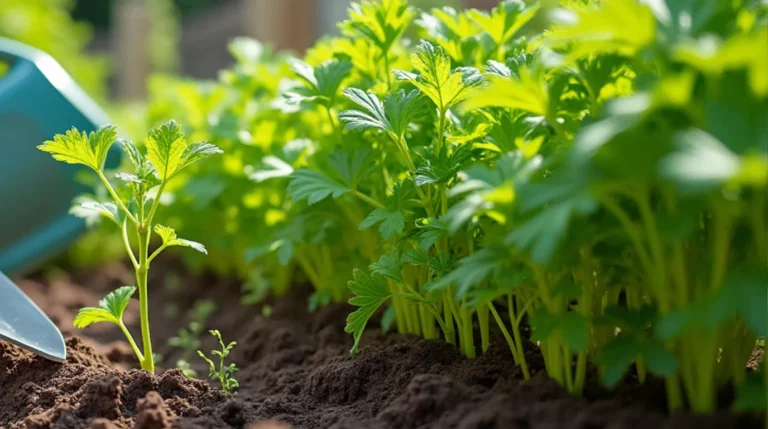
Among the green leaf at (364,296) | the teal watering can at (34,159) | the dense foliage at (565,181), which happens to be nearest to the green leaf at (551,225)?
the dense foliage at (565,181)

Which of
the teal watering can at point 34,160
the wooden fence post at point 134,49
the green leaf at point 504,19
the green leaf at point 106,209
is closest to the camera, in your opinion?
the green leaf at point 106,209

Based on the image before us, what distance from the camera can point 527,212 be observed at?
1239mm

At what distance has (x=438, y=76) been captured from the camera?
1438mm

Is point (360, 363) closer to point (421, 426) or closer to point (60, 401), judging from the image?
point (421, 426)

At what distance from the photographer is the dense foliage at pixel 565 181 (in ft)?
3.24

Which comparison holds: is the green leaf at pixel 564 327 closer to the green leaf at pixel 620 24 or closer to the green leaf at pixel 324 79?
the green leaf at pixel 620 24

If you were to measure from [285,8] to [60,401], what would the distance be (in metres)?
3.38

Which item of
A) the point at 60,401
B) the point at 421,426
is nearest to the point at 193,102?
the point at 60,401

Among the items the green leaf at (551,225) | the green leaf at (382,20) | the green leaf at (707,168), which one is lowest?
the green leaf at (551,225)

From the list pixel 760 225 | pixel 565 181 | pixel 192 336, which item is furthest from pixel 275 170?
pixel 760 225

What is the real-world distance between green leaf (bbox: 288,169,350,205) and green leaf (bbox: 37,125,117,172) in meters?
0.39

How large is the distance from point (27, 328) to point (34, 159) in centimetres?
124

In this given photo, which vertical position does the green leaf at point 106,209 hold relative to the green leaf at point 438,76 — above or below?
below

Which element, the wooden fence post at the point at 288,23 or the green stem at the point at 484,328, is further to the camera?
the wooden fence post at the point at 288,23
